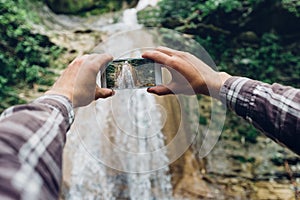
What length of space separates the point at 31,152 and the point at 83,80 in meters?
0.39

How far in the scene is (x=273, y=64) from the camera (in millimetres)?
4176

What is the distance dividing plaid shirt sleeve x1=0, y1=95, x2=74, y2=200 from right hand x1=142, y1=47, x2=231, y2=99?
429mm

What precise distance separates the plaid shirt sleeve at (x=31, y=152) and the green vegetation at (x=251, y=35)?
3701mm

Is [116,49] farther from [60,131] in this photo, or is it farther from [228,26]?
[228,26]

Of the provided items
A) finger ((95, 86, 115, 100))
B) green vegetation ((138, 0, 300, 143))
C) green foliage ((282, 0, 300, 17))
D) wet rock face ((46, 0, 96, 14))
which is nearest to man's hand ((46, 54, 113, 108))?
finger ((95, 86, 115, 100))

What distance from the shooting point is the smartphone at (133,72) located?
38.8 inches

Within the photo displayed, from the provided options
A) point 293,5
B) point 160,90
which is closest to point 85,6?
point 293,5

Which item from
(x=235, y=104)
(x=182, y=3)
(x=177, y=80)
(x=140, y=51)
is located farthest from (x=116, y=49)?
(x=182, y=3)

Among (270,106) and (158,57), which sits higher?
(158,57)

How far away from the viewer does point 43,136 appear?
1.84ft

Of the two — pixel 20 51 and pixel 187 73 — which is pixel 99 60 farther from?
pixel 20 51

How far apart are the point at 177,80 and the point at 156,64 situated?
84 mm

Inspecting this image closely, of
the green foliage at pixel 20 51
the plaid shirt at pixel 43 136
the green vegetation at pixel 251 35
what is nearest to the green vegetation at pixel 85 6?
the green foliage at pixel 20 51

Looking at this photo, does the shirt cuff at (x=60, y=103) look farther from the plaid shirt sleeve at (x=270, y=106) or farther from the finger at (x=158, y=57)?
the plaid shirt sleeve at (x=270, y=106)
